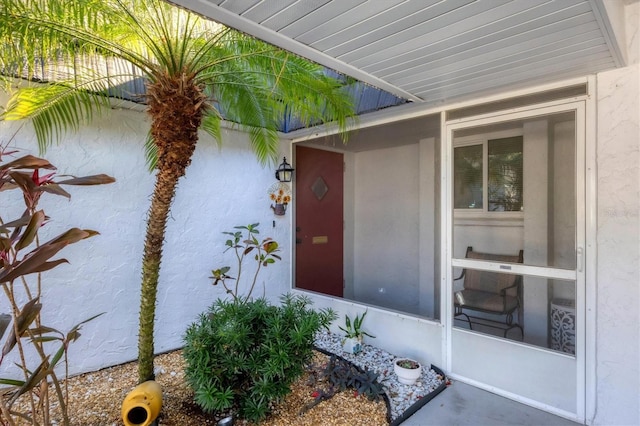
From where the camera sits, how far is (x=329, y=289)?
5.33 m

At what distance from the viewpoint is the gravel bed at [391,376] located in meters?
2.71

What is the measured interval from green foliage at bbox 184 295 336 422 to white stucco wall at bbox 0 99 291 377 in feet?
4.78

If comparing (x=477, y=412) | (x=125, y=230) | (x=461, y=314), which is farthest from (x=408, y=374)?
(x=125, y=230)

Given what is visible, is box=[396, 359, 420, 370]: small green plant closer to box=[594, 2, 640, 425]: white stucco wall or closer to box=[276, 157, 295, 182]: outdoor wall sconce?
box=[594, 2, 640, 425]: white stucco wall

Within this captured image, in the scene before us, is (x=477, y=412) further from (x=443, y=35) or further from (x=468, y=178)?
(x=443, y=35)

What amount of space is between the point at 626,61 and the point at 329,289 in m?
4.32

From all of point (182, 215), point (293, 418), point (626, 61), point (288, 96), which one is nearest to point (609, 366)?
point (626, 61)

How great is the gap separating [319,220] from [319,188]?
53 centimetres

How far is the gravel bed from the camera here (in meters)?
2.71

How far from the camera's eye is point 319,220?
5266 mm

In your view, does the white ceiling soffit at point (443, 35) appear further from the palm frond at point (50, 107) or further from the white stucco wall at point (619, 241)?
the palm frond at point (50, 107)

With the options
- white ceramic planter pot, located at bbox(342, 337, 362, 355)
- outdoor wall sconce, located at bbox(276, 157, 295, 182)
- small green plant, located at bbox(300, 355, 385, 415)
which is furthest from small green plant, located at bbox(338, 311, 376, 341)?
outdoor wall sconce, located at bbox(276, 157, 295, 182)

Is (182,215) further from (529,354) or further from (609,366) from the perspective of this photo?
(609,366)

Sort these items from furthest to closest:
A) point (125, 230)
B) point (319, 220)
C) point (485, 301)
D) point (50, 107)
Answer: point (319, 220), point (125, 230), point (485, 301), point (50, 107)
